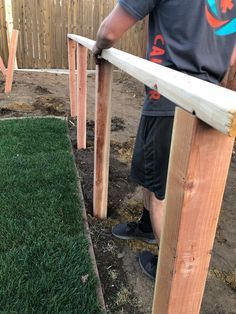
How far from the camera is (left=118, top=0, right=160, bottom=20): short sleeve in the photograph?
→ 1582 mm

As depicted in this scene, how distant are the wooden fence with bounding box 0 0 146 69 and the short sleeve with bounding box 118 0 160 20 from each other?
24.5 ft

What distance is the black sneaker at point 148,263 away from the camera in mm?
2288

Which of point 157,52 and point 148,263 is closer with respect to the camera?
point 157,52

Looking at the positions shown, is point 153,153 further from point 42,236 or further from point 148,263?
point 42,236

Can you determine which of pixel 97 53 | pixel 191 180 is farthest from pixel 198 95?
pixel 97 53

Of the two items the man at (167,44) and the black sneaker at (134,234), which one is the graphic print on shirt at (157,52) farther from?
the black sneaker at (134,234)

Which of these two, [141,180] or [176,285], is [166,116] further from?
[176,285]

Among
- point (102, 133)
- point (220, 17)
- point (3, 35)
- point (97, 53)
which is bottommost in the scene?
point (3, 35)

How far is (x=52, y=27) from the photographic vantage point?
9250 mm

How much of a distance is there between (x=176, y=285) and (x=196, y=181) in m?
0.39

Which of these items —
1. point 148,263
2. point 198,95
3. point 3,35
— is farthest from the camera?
point 3,35

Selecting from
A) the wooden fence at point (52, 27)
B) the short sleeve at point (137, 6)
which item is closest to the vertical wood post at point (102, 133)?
the short sleeve at point (137, 6)

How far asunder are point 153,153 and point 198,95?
1002 mm

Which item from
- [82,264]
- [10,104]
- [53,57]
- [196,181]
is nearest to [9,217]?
[82,264]
